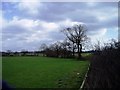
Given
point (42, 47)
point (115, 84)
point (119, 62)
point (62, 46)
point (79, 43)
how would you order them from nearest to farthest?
point (115, 84)
point (119, 62)
point (79, 43)
point (62, 46)
point (42, 47)

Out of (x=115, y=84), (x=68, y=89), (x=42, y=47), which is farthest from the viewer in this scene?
(x=42, y=47)

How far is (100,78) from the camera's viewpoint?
1312 centimetres

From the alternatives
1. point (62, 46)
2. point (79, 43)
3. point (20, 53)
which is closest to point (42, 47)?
point (20, 53)

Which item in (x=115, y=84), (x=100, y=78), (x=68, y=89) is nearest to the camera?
(x=115, y=84)

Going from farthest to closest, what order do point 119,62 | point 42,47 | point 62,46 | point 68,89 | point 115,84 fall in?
point 42,47 → point 62,46 → point 68,89 → point 119,62 → point 115,84

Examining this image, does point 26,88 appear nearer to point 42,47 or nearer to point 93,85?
point 93,85

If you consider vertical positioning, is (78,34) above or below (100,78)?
above

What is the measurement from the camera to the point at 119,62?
47.0 ft

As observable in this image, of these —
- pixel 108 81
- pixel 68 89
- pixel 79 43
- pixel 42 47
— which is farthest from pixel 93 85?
pixel 42 47

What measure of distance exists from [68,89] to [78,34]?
89.0m

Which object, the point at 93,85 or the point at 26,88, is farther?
the point at 26,88

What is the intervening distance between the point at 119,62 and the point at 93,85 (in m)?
2.54

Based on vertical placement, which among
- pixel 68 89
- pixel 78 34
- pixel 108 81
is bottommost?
pixel 68 89

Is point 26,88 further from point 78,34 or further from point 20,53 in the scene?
point 20,53
